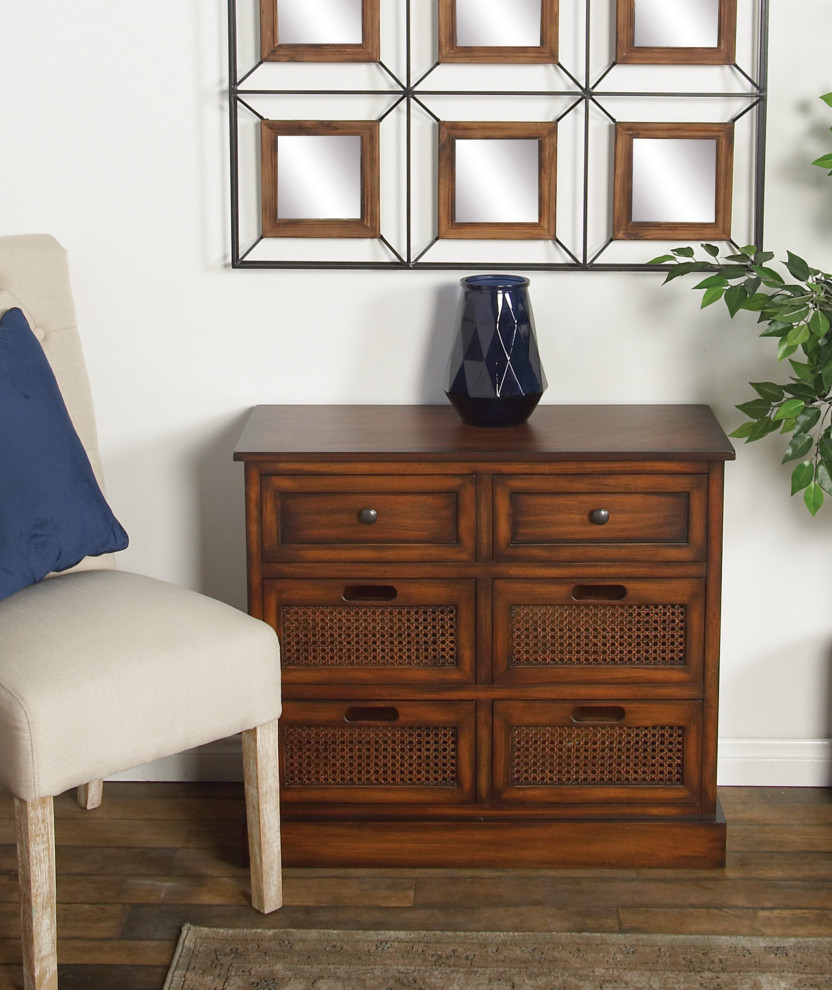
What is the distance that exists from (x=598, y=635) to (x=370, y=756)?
18.0 inches

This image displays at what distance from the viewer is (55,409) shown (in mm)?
2221

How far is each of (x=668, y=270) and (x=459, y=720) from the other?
936 mm

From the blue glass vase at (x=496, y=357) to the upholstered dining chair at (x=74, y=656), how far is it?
564 mm

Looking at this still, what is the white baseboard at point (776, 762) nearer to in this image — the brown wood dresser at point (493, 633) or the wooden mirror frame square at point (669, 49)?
the brown wood dresser at point (493, 633)

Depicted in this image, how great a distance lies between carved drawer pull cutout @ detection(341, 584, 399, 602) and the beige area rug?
553 millimetres

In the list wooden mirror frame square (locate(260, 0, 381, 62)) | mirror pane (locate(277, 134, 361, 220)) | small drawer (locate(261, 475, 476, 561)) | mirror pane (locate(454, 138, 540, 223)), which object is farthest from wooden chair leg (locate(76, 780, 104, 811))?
wooden mirror frame square (locate(260, 0, 381, 62))

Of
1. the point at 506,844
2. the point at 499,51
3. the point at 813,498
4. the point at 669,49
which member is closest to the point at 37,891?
the point at 506,844


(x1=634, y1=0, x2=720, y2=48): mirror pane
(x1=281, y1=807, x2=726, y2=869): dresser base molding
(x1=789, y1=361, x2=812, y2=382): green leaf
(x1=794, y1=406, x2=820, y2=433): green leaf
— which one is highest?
(x1=634, y1=0, x2=720, y2=48): mirror pane

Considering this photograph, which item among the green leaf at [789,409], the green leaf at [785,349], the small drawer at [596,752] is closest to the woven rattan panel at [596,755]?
the small drawer at [596,752]

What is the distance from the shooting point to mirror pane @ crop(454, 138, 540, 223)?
250 centimetres

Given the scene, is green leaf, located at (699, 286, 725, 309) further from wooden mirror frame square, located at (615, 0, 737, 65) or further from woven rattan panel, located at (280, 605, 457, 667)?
woven rattan panel, located at (280, 605, 457, 667)

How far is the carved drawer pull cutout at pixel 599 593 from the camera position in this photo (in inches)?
91.8

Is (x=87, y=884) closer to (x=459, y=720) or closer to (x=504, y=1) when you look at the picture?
(x=459, y=720)

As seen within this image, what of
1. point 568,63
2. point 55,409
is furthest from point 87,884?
point 568,63
